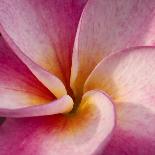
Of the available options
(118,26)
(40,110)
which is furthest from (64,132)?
(118,26)

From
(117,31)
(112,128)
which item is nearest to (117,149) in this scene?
(112,128)

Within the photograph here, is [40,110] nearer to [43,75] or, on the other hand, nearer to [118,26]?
[43,75]

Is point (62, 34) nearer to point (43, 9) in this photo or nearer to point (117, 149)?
point (43, 9)

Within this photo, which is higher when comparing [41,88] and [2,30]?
[2,30]

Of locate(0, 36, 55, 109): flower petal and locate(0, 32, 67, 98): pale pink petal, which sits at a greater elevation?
locate(0, 32, 67, 98): pale pink petal

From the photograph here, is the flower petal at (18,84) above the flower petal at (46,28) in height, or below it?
below

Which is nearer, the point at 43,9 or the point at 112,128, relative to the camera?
the point at 112,128
